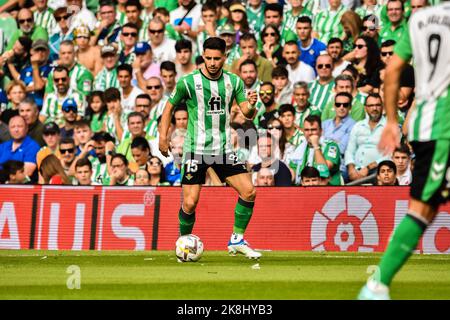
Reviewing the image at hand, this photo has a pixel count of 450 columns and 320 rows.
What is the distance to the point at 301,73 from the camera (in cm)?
1947

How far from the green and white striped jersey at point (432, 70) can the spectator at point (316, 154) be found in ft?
30.0

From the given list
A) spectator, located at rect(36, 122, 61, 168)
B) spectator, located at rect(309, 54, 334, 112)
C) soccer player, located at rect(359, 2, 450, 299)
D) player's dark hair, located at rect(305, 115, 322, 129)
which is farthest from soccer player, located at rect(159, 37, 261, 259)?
spectator, located at rect(36, 122, 61, 168)

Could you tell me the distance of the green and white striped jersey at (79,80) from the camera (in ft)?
70.7

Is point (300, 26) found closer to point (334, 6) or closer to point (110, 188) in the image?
point (334, 6)

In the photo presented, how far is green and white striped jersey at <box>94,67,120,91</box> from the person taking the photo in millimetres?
21197

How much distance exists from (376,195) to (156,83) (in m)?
5.55

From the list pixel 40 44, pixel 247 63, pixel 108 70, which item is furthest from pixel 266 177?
pixel 40 44

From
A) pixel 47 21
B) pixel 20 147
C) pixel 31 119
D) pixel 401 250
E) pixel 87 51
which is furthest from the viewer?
pixel 47 21

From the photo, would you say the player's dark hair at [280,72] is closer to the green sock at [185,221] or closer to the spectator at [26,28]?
the green sock at [185,221]

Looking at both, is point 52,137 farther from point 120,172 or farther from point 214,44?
point 214,44

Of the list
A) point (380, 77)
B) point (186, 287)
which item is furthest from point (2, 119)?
point (186, 287)

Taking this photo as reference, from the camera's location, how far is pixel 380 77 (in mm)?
18438

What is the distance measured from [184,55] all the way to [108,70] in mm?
2097

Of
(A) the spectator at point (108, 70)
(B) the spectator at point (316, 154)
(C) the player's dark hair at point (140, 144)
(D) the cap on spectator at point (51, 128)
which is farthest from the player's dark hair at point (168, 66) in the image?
(B) the spectator at point (316, 154)
